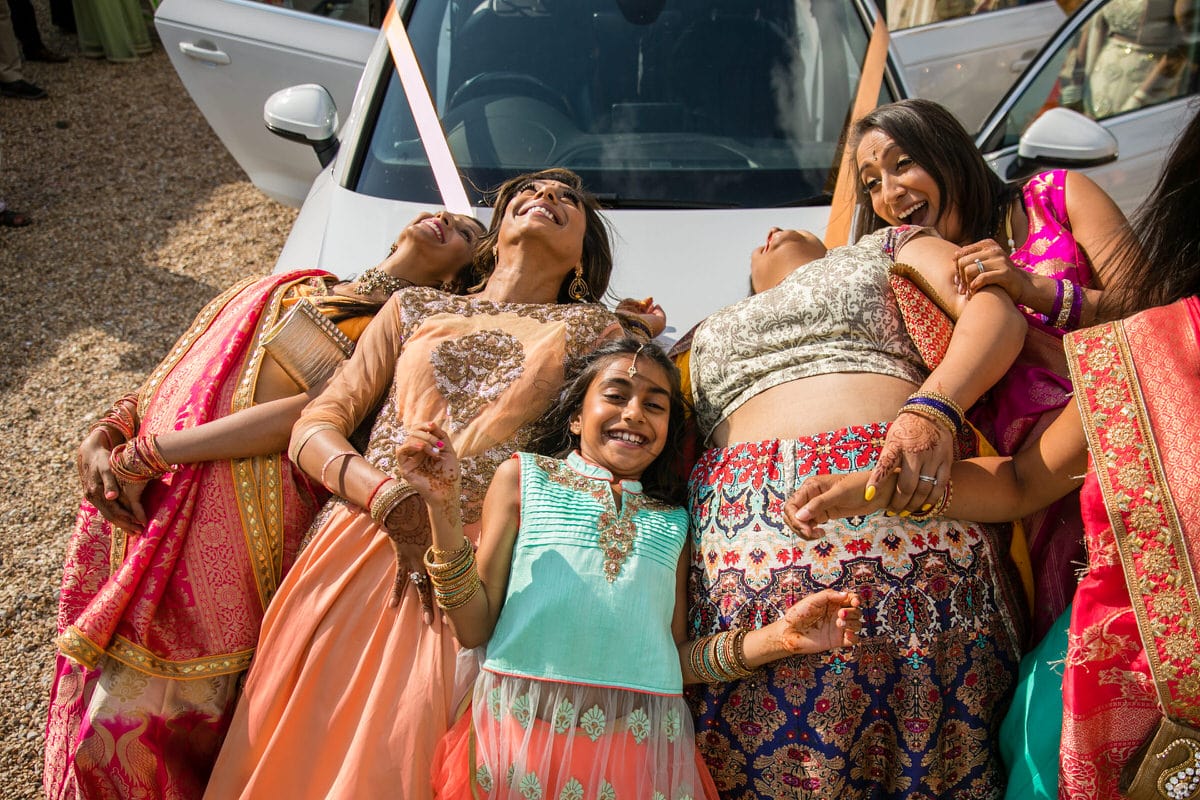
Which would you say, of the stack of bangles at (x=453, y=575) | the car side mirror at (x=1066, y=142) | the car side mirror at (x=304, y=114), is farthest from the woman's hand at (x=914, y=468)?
the car side mirror at (x=304, y=114)

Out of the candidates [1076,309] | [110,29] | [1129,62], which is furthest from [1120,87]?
[110,29]

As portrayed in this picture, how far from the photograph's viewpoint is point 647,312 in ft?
8.95

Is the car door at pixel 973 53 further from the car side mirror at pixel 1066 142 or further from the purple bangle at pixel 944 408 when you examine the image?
the purple bangle at pixel 944 408

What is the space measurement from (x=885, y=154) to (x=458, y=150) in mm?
1383

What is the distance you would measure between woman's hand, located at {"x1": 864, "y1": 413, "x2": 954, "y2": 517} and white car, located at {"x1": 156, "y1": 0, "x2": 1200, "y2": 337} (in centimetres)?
106

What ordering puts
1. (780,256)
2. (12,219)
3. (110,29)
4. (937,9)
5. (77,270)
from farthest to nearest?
(110,29) < (937,9) < (12,219) < (77,270) < (780,256)

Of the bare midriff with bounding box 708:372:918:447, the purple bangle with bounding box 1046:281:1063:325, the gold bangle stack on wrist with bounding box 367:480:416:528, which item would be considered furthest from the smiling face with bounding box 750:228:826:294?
the gold bangle stack on wrist with bounding box 367:480:416:528

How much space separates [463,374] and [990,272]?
114 centimetres

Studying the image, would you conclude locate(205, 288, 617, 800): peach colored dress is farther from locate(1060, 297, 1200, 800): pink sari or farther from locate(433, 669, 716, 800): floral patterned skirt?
locate(1060, 297, 1200, 800): pink sari

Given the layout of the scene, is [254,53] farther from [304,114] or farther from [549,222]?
[549,222]

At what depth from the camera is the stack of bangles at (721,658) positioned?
1.96 meters

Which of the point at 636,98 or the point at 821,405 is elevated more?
the point at 636,98

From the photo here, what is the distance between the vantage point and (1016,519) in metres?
2.05

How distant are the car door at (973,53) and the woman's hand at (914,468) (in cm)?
303
